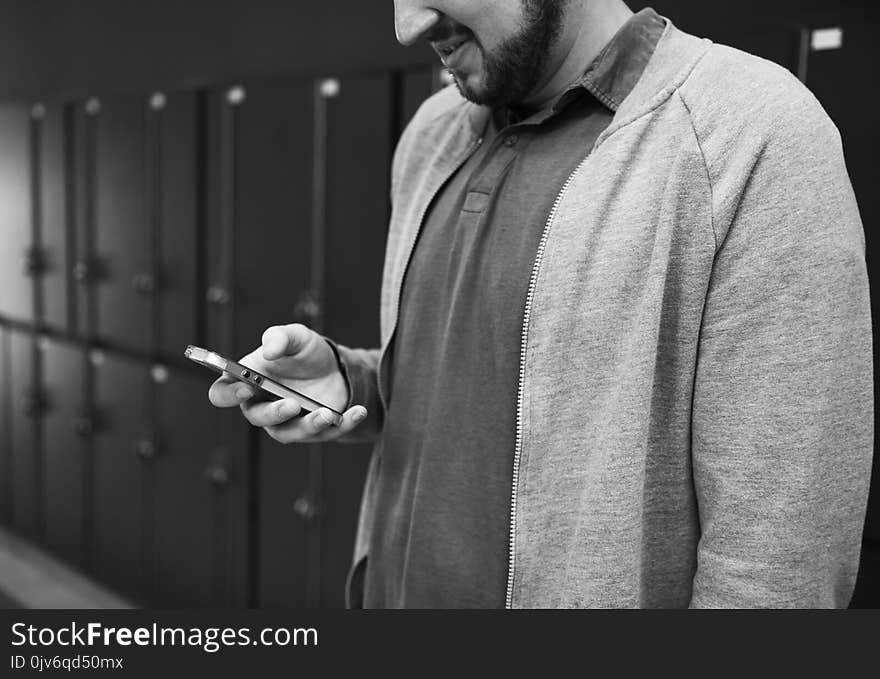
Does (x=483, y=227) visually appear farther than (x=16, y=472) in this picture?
No

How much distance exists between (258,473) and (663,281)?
6.76 ft

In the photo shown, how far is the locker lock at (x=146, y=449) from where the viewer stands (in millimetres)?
3086

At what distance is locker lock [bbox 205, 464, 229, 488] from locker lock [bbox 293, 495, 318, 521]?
340mm

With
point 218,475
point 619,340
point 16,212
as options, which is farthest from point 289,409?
point 16,212

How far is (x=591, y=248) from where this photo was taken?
3.01ft

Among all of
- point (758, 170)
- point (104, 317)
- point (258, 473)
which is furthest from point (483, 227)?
point (104, 317)

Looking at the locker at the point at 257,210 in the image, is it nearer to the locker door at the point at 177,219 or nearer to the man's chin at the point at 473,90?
the locker door at the point at 177,219

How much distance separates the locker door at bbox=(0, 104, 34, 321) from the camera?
145 inches

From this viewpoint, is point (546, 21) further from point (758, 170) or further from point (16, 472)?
point (16, 472)

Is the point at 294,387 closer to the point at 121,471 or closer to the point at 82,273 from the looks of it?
the point at 121,471

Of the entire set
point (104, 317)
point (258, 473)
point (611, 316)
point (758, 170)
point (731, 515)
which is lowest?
point (258, 473)

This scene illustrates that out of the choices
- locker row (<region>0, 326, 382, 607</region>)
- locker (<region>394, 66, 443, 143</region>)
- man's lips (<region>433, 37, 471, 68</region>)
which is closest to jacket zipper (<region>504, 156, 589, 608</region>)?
man's lips (<region>433, 37, 471, 68</region>)

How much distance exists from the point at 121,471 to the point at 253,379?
2.51 m

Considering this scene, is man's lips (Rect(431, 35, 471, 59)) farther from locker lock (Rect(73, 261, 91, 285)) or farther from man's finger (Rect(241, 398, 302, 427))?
locker lock (Rect(73, 261, 91, 285))
